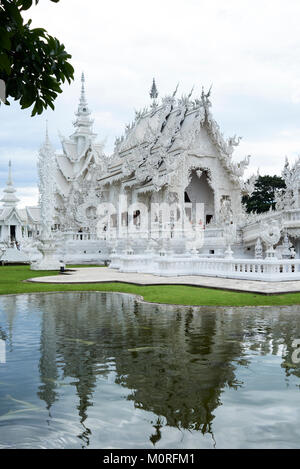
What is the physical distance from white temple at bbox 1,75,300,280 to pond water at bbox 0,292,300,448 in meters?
7.72

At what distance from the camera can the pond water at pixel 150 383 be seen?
3.06m

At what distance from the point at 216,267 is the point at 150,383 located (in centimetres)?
1100

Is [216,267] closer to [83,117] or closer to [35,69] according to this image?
[35,69]

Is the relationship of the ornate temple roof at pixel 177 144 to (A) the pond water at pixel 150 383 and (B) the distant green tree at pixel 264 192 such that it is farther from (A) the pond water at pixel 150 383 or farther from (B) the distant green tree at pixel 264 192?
(A) the pond water at pixel 150 383

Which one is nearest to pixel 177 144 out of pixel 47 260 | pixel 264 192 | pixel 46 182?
pixel 46 182

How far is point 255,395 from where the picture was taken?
3742 mm

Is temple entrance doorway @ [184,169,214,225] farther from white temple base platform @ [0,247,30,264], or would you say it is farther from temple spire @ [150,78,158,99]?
white temple base platform @ [0,247,30,264]

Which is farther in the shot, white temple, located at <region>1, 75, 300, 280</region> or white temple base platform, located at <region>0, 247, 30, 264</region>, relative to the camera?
white temple base platform, located at <region>0, 247, 30, 264</region>

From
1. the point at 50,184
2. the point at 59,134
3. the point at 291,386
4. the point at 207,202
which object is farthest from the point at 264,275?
the point at 59,134

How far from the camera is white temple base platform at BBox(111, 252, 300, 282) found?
12.6 meters

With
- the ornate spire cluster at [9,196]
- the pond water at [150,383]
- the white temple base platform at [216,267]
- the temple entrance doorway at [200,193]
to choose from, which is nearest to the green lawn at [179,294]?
the pond water at [150,383]

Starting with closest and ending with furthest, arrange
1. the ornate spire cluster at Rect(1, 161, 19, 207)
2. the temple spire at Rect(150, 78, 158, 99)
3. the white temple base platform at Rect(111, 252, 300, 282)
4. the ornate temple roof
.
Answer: the white temple base platform at Rect(111, 252, 300, 282), the ornate temple roof, the temple spire at Rect(150, 78, 158, 99), the ornate spire cluster at Rect(1, 161, 19, 207)

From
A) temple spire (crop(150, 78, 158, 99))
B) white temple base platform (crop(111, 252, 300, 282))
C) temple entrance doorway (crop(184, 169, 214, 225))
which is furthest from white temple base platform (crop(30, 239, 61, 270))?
temple spire (crop(150, 78, 158, 99))

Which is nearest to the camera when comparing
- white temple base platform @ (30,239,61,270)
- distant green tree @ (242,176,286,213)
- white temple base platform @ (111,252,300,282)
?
white temple base platform @ (111,252,300,282)
